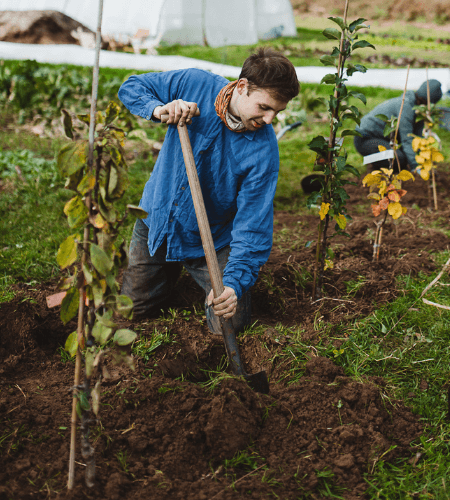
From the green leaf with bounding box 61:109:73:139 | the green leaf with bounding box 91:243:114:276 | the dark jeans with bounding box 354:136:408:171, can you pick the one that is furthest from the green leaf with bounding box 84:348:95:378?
the dark jeans with bounding box 354:136:408:171

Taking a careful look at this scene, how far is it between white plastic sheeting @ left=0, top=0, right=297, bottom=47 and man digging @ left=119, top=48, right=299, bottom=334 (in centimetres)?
1060

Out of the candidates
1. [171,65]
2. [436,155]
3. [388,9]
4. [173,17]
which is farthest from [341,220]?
[388,9]

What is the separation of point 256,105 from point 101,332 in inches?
52.0

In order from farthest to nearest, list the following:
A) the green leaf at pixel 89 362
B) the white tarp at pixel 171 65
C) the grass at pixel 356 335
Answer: the white tarp at pixel 171 65 → the grass at pixel 356 335 → the green leaf at pixel 89 362

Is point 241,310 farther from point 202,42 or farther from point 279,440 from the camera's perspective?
point 202,42

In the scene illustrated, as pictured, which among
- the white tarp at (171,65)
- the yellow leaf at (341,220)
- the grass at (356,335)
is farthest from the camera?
the white tarp at (171,65)

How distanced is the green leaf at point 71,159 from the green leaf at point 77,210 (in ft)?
0.27

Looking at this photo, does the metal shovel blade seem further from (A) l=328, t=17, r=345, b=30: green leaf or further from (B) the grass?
(A) l=328, t=17, r=345, b=30: green leaf

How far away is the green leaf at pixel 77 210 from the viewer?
141cm

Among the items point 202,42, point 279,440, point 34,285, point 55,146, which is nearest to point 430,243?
point 279,440

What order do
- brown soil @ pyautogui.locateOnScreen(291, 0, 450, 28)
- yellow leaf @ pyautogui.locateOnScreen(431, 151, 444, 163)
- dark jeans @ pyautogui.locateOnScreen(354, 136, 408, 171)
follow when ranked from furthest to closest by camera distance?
brown soil @ pyautogui.locateOnScreen(291, 0, 450, 28) → dark jeans @ pyautogui.locateOnScreen(354, 136, 408, 171) → yellow leaf @ pyautogui.locateOnScreen(431, 151, 444, 163)

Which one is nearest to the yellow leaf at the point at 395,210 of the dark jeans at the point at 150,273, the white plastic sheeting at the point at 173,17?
the dark jeans at the point at 150,273

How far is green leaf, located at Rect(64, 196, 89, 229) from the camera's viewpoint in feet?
4.63

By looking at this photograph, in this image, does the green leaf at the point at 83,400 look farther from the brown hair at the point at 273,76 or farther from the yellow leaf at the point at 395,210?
the yellow leaf at the point at 395,210
